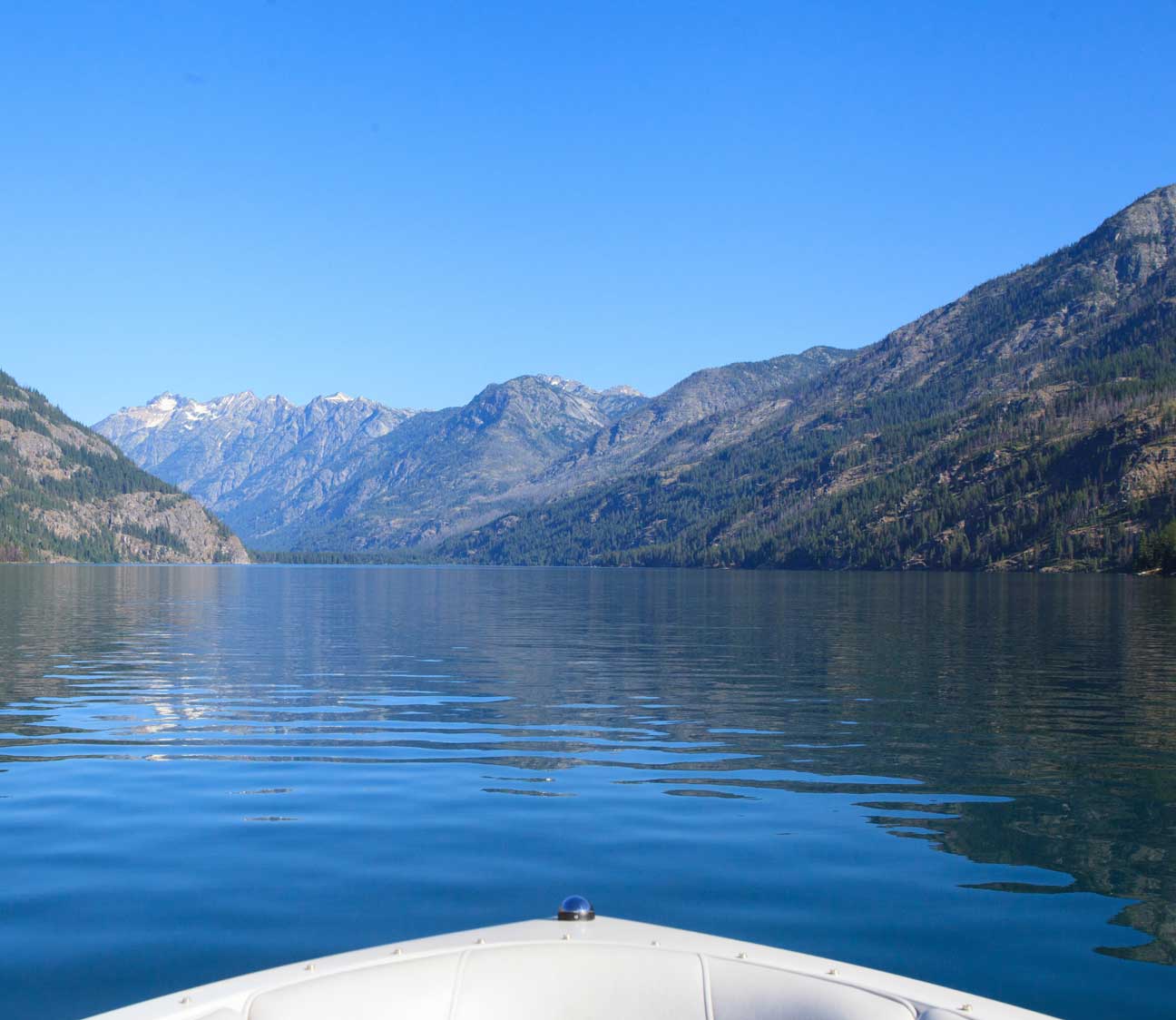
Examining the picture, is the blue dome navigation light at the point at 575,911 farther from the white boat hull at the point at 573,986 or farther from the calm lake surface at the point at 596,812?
the calm lake surface at the point at 596,812

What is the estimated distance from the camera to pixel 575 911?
35.9 ft

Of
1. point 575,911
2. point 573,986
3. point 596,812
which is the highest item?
point 575,911

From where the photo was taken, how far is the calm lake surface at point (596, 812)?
1496 cm

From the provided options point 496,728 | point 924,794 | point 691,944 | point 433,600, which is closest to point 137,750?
point 496,728

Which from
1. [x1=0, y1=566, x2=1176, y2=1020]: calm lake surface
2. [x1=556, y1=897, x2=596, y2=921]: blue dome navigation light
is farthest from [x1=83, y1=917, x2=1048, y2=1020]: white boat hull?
[x1=0, y1=566, x2=1176, y2=1020]: calm lake surface

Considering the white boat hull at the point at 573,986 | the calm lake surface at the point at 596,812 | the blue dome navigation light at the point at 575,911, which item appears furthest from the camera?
the calm lake surface at the point at 596,812

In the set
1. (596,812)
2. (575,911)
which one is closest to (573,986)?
(575,911)

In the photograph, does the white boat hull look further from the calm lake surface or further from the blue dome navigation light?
the calm lake surface

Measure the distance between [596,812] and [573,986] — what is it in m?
12.8

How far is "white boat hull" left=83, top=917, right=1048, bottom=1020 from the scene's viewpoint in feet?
30.3

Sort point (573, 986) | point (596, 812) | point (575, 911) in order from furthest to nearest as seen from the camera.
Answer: point (596, 812) → point (575, 911) → point (573, 986)

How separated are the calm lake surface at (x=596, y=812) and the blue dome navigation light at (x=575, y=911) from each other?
16.4 feet

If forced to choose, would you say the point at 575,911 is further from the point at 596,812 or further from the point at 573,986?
the point at 596,812

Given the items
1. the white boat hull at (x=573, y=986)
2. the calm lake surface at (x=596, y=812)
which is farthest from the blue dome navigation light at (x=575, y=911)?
the calm lake surface at (x=596, y=812)
